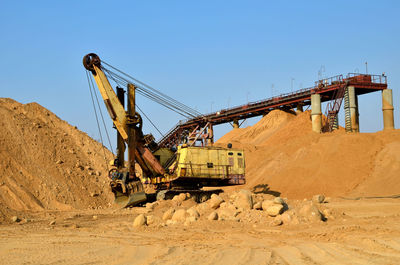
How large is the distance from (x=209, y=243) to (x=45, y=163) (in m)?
16.5

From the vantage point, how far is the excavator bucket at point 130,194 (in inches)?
771

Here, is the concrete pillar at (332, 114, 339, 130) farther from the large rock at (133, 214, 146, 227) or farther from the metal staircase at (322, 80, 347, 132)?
the large rock at (133, 214, 146, 227)

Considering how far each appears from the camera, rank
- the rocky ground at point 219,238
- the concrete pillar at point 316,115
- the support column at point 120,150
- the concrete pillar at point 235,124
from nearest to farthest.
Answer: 1. the rocky ground at point 219,238
2. the support column at point 120,150
3. the concrete pillar at point 316,115
4. the concrete pillar at point 235,124

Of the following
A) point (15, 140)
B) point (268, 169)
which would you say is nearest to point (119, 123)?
point (15, 140)

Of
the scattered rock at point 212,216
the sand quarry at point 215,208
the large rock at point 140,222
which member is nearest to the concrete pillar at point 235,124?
the sand quarry at point 215,208

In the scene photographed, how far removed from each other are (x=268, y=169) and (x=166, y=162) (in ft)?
33.9

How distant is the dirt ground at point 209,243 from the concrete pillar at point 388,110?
22.6 m

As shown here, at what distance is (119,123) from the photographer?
20.7m

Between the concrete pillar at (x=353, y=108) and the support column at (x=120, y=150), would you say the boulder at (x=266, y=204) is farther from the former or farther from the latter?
the concrete pillar at (x=353, y=108)

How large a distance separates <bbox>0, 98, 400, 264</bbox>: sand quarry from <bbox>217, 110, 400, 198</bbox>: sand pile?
2.9 inches

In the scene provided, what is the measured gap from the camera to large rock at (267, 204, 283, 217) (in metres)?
12.2

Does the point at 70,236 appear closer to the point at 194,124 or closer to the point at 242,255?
the point at 242,255

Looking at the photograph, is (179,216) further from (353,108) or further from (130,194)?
(353,108)

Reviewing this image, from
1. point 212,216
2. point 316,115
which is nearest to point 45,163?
point 212,216
